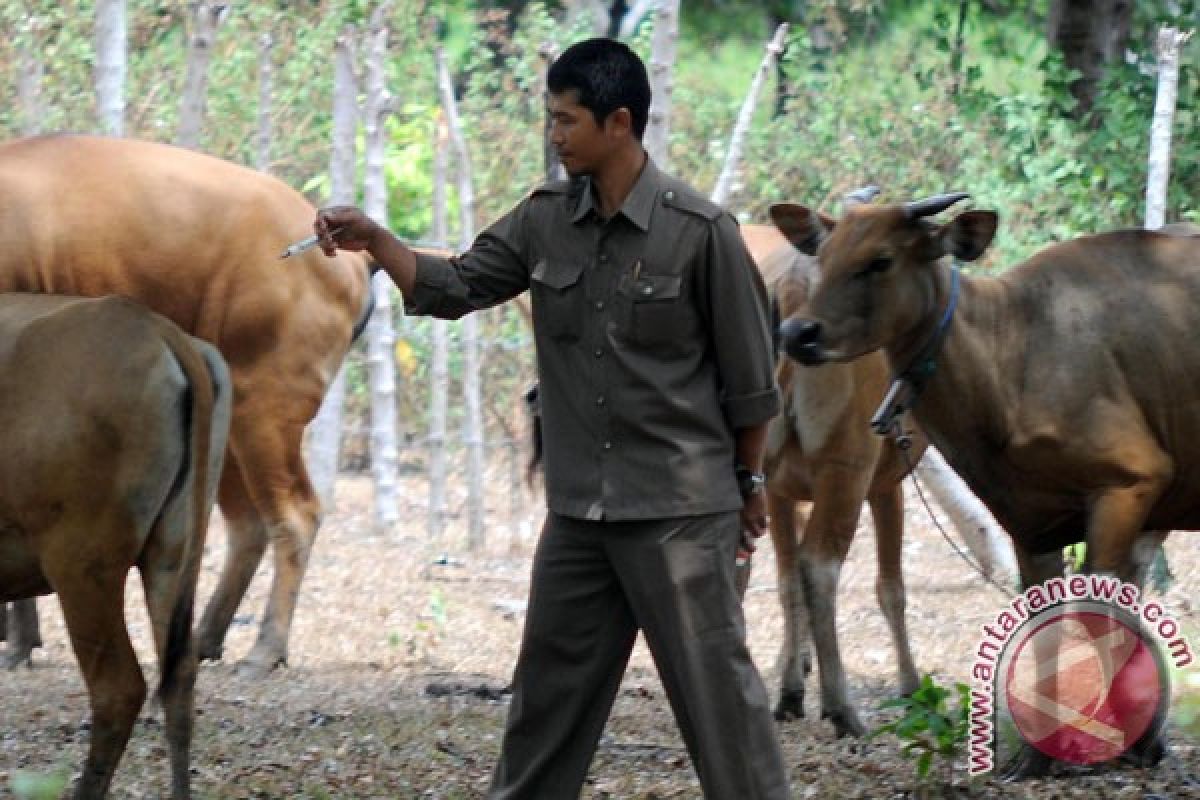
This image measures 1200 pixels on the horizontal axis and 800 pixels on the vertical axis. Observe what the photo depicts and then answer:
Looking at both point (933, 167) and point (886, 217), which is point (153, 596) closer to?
point (886, 217)

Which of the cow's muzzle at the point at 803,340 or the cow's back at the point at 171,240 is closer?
the cow's muzzle at the point at 803,340

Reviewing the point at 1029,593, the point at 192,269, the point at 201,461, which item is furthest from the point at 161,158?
the point at 1029,593

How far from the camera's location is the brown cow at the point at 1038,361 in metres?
6.05

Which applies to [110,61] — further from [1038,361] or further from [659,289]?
[659,289]

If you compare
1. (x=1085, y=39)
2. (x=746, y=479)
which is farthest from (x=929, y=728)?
(x=1085, y=39)

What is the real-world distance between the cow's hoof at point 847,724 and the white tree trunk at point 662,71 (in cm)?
366

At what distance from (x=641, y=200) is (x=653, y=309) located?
0.84ft

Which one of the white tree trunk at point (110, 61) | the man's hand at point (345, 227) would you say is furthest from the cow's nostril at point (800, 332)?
the white tree trunk at point (110, 61)

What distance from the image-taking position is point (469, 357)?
41.2ft

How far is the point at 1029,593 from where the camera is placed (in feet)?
21.1

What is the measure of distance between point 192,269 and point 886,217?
3.46m

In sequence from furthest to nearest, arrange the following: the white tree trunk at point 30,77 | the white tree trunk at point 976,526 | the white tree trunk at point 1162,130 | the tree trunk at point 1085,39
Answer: the tree trunk at point 1085,39
the white tree trunk at point 30,77
the white tree trunk at point 976,526
the white tree trunk at point 1162,130

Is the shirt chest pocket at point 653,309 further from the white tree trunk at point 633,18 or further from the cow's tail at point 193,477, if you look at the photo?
the white tree trunk at point 633,18

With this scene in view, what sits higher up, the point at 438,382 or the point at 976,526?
the point at 438,382
